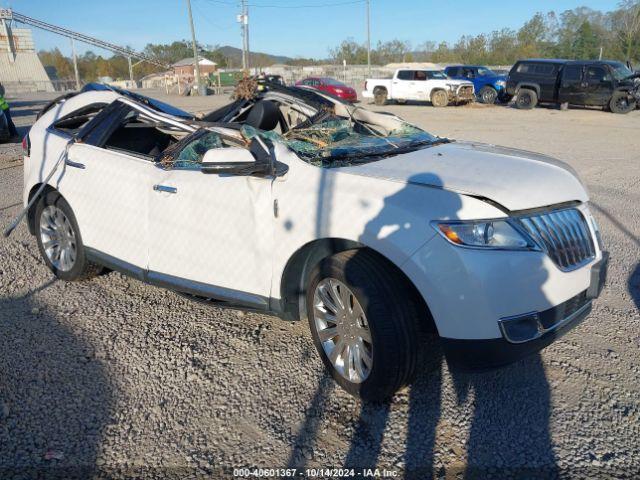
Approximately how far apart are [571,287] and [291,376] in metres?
1.70

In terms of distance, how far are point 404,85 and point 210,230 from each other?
25.6 metres

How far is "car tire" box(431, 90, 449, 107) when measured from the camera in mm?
26217

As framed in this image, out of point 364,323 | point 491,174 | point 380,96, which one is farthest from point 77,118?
point 380,96

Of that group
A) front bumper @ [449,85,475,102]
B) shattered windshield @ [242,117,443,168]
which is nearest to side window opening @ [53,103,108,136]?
shattered windshield @ [242,117,443,168]

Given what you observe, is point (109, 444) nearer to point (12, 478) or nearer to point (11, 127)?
point (12, 478)

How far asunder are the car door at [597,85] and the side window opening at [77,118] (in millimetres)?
21162

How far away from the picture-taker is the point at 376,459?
267 cm

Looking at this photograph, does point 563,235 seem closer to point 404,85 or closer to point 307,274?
point 307,274

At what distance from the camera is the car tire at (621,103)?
2111 centimetres

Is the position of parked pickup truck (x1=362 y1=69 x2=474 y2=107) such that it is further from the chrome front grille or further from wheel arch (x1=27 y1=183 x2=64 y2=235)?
the chrome front grille

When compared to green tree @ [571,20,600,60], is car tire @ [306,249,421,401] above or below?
below

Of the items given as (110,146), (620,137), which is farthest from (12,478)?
(620,137)

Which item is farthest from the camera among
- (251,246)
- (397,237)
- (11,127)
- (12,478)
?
(11,127)

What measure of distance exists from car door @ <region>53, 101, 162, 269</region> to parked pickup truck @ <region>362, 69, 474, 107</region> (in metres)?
23.5
